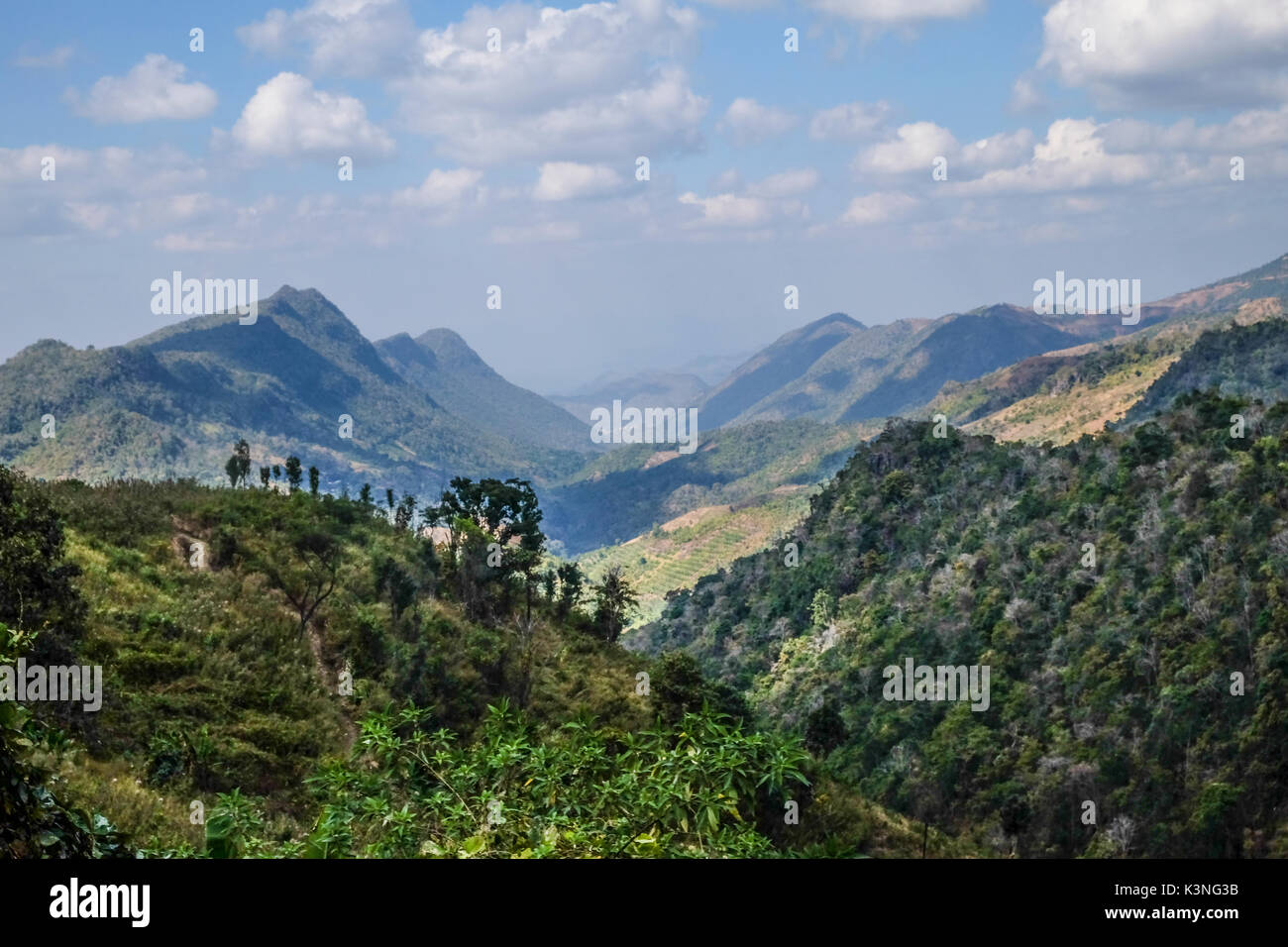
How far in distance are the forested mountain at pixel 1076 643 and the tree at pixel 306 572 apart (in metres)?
21.8

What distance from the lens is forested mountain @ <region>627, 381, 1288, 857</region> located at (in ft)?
120

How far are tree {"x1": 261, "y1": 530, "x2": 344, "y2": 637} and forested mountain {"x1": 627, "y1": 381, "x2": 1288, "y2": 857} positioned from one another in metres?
21.8

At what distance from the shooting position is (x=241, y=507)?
2855 cm

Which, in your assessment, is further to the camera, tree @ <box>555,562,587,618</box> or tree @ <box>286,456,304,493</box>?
tree @ <box>555,562,587,618</box>

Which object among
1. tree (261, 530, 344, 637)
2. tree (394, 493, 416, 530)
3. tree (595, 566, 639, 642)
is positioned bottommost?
tree (595, 566, 639, 642)

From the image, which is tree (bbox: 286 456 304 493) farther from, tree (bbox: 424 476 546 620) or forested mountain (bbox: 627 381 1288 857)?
forested mountain (bbox: 627 381 1288 857)


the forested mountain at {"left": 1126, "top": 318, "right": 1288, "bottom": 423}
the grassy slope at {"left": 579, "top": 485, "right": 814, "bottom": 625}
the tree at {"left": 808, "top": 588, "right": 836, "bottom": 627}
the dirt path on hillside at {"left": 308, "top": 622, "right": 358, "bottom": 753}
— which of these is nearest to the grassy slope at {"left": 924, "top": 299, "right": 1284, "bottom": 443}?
the forested mountain at {"left": 1126, "top": 318, "right": 1288, "bottom": 423}

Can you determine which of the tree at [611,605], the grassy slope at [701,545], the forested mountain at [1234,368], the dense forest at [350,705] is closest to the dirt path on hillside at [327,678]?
the dense forest at [350,705]

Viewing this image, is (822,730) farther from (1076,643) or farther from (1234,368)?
(1234,368)

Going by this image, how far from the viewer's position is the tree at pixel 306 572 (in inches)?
947

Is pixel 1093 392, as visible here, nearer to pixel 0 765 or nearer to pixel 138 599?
pixel 138 599

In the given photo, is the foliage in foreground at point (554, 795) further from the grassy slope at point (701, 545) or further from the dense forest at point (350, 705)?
the grassy slope at point (701, 545)

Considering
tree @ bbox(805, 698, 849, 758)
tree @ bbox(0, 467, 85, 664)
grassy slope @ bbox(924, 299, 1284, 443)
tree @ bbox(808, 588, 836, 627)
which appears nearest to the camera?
tree @ bbox(0, 467, 85, 664)
